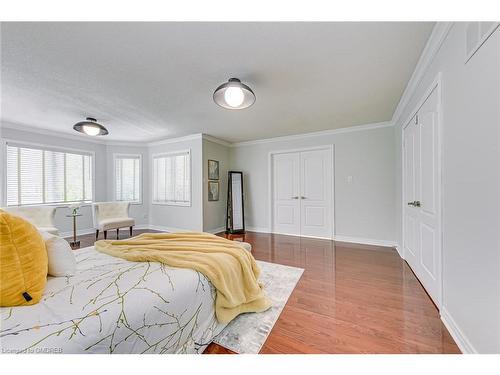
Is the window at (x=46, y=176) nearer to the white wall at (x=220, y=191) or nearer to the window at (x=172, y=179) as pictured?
the window at (x=172, y=179)

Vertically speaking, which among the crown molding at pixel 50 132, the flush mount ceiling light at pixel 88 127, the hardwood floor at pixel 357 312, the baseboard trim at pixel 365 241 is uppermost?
the crown molding at pixel 50 132

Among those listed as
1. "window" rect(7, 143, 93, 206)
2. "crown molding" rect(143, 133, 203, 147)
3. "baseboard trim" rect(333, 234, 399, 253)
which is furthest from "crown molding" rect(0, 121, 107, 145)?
"baseboard trim" rect(333, 234, 399, 253)

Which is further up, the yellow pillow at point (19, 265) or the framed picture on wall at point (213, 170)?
the framed picture on wall at point (213, 170)

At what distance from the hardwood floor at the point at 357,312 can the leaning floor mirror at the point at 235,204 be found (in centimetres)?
202

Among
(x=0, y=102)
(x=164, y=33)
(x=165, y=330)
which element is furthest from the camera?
(x=0, y=102)

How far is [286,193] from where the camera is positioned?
4809mm

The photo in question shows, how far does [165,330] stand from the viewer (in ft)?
3.55

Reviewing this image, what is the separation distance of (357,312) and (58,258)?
2.31 meters

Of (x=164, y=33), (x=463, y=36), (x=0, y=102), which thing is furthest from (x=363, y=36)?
(x=0, y=102)

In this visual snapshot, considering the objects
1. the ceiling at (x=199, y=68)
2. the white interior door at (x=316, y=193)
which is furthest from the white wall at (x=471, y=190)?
the white interior door at (x=316, y=193)

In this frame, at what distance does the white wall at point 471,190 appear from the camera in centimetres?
107

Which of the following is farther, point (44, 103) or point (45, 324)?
point (44, 103)
